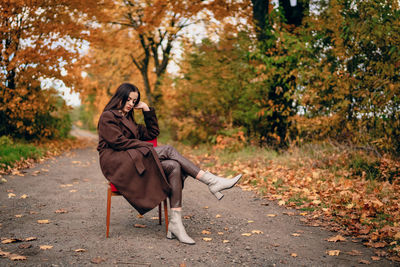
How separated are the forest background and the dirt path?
0.69 meters

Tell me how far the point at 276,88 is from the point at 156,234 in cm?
651

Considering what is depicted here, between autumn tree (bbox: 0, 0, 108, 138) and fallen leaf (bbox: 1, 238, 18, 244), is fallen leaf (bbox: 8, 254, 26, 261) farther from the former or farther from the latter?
autumn tree (bbox: 0, 0, 108, 138)

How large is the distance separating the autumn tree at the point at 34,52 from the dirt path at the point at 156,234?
531cm

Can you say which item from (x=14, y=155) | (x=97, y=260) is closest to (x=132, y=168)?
(x=97, y=260)

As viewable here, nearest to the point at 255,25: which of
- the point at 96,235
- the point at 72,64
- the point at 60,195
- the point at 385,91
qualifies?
the point at 385,91

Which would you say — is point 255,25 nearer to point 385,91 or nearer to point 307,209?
point 385,91

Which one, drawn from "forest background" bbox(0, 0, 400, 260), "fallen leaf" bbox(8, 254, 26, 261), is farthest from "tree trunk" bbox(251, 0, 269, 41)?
"fallen leaf" bbox(8, 254, 26, 261)

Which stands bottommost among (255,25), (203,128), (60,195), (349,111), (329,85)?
(60,195)

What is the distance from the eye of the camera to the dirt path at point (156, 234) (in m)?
3.12

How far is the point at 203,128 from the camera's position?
11438 mm

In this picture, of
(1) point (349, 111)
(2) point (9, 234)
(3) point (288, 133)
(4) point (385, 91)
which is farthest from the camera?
(3) point (288, 133)

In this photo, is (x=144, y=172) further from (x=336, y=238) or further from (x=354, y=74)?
(x=354, y=74)

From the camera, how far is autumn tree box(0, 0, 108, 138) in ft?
32.5

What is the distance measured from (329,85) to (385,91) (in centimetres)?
156
